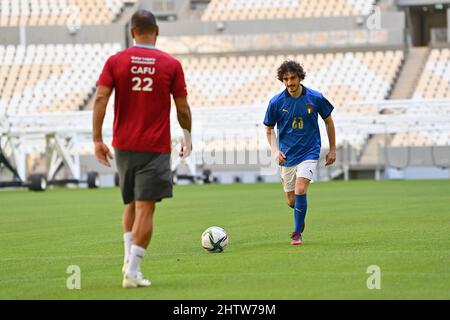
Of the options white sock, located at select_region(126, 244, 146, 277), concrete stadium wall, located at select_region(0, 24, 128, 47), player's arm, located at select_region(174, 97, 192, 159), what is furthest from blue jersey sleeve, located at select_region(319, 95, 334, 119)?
concrete stadium wall, located at select_region(0, 24, 128, 47)

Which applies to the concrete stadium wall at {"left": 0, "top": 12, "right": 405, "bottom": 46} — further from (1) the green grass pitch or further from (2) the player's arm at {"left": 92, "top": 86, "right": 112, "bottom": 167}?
(2) the player's arm at {"left": 92, "top": 86, "right": 112, "bottom": 167}

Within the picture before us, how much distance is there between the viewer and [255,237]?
1406 centimetres

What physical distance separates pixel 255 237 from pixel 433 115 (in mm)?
28366

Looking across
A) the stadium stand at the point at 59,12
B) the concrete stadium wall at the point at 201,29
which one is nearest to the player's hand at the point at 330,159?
the concrete stadium wall at the point at 201,29

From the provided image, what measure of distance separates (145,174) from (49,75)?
50.3m

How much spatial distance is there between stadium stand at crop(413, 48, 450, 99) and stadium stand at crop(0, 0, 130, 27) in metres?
16.8

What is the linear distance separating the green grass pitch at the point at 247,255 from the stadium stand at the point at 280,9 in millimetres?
37878

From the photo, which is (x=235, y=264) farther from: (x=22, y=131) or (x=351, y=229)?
(x=22, y=131)

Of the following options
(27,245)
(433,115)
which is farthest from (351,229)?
(433,115)

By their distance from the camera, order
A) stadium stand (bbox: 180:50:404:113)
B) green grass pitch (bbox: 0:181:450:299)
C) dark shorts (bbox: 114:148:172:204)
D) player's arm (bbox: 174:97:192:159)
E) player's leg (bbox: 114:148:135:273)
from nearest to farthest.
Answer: green grass pitch (bbox: 0:181:450:299) < dark shorts (bbox: 114:148:172:204) < player's leg (bbox: 114:148:135:273) < player's arm (bbox: 174:97:192:159) < stadium stand (bbox: 180:50:404:113)

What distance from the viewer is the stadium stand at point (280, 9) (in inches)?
2302

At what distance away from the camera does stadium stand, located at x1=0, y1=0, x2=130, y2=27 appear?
198 ft

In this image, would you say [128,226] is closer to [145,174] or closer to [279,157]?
[145,174]

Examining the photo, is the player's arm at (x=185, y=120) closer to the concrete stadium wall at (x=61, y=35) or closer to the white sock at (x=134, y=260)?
the white sock at (x=134, y=260)
